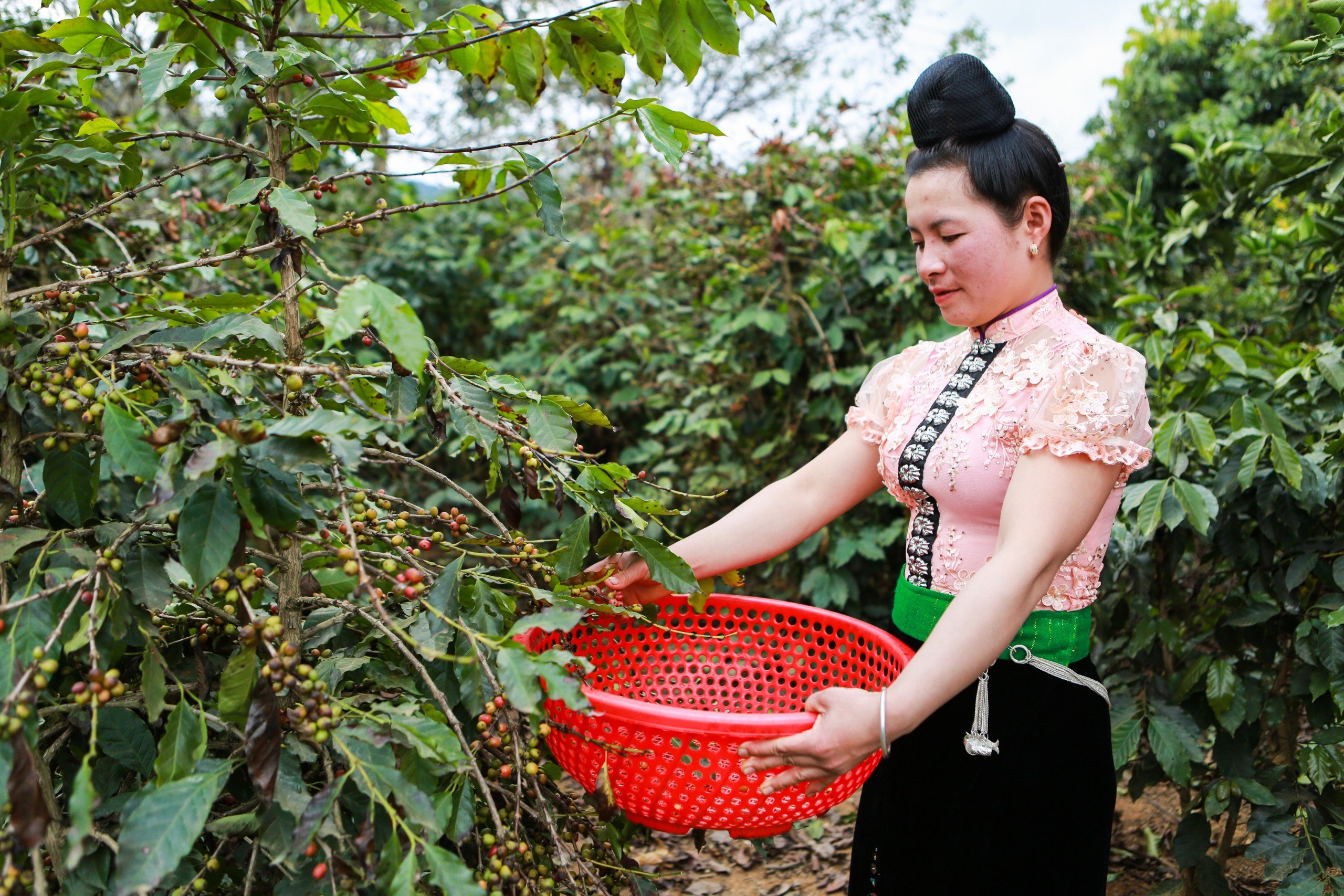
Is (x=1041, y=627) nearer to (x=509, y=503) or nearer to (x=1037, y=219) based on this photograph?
(x=1037, y=219)

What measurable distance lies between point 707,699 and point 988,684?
606 millimetres

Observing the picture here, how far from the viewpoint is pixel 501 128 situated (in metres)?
8.66

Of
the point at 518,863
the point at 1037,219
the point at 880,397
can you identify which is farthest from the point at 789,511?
the point at 518,863

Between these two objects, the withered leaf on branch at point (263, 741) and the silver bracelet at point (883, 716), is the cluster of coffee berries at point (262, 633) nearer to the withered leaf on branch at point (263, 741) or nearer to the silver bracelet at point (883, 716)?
the withered leaf on branch at point (263, 741)

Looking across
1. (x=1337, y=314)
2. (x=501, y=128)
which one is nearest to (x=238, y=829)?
(x=1337, y=314)

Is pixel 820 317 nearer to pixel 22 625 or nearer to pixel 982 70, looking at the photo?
pixel 982 70

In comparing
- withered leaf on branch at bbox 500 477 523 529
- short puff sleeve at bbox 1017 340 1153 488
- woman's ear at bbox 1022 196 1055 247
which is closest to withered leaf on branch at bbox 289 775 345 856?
withered leaf on branch at bbox 500 477 523 529

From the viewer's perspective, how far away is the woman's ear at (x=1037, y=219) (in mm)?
1378

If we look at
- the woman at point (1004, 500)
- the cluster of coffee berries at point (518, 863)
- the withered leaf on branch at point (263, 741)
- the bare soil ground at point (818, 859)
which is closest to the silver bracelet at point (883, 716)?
the woman at point (1004, 500)

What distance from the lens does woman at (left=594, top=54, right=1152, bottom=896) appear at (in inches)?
49.7

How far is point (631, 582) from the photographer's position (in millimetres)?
1497

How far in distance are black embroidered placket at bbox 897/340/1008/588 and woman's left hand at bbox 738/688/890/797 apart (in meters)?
0.40

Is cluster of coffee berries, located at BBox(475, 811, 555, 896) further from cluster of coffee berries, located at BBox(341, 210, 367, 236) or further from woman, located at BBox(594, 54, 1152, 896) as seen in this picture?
cluster of coffee berries, located at BBox(341, 210, 367, 236)

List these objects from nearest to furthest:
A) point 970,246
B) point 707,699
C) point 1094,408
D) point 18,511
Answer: point 18,511
point 1094,408
point 970,246
point 707,699
